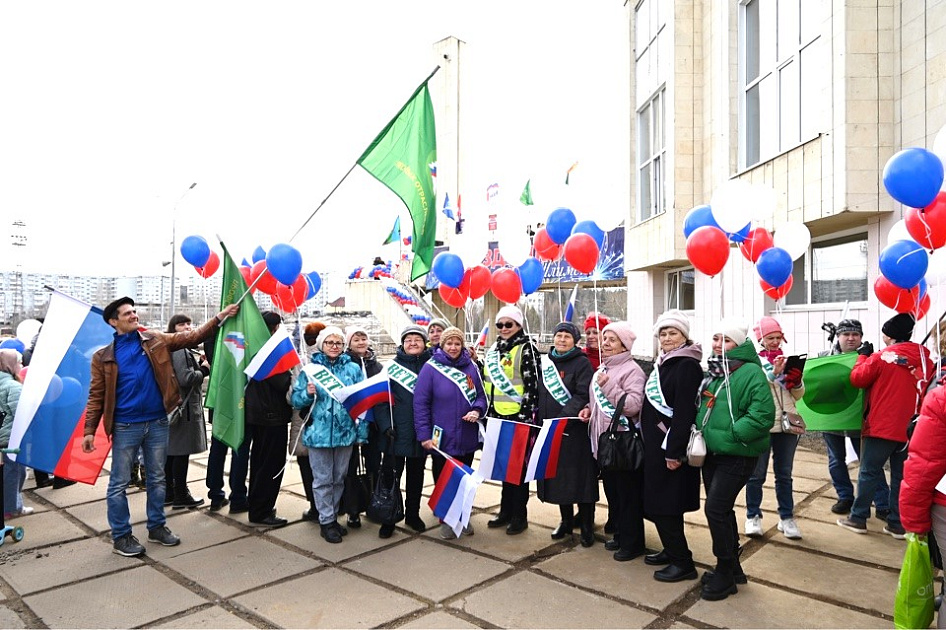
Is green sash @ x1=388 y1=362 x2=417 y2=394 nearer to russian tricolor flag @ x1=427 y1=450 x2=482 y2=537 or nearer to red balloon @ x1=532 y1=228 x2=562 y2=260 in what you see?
russian tricolor flag @ x1=427 y1=450 x2=482 y2=537

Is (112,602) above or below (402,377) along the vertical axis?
below

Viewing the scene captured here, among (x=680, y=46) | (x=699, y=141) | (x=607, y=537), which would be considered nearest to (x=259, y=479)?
(x=607, y=537)

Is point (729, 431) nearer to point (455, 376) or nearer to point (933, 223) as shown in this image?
point (455, 376)

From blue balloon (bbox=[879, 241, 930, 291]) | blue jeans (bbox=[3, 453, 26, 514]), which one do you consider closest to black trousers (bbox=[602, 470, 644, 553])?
blue balloon (bbox=[879, 241, 930, 291])

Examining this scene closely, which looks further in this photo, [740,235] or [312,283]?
[312,283]

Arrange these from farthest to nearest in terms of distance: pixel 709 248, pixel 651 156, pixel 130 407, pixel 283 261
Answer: pixel 651 156
pixel 283 261
pixel 709 248
pixel 130 407

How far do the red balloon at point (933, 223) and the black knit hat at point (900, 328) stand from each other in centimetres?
75

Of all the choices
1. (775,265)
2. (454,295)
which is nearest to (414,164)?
(454,295)

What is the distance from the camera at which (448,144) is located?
1377 inches

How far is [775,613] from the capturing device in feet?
12.0

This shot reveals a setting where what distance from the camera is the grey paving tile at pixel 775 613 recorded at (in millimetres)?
3531

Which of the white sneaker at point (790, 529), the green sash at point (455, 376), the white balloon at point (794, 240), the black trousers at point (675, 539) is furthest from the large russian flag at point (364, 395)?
the white balloon at point (794, 240)

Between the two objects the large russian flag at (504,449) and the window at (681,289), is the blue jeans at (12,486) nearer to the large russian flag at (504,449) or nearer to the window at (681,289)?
the large russian flag at (504,449)

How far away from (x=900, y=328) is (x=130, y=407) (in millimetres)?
5885
